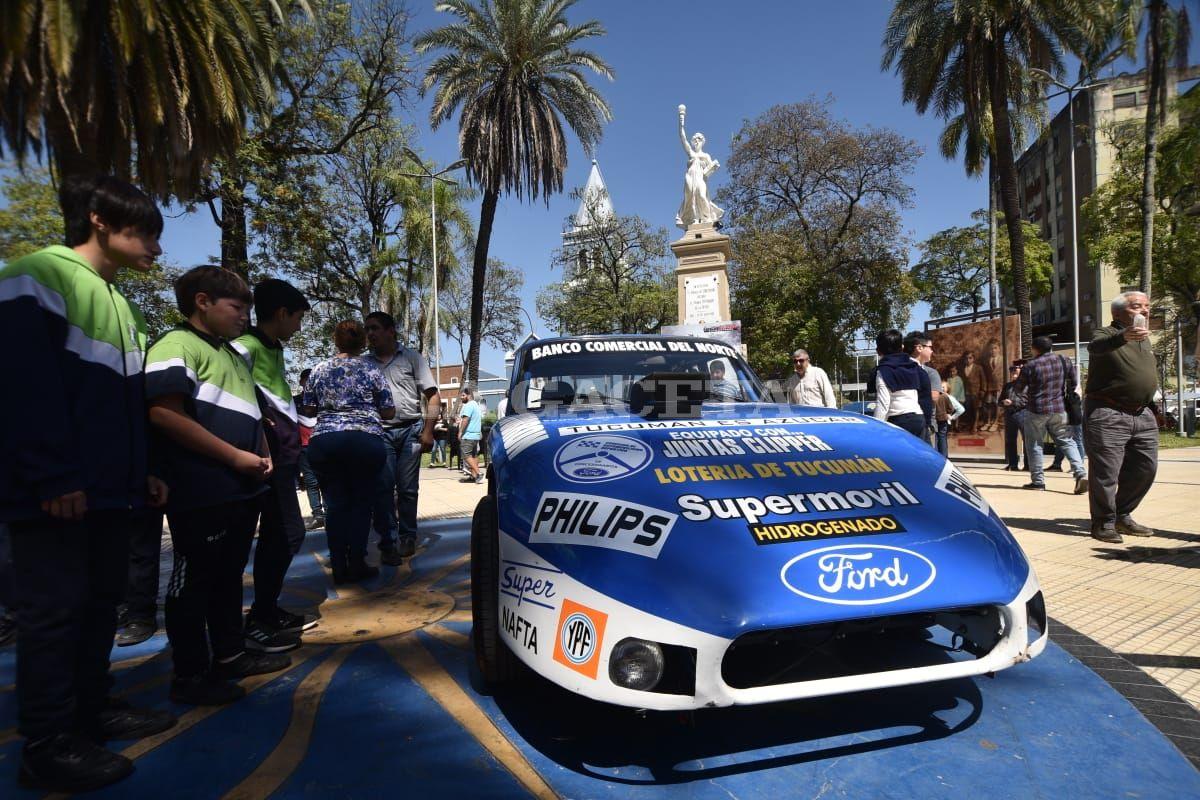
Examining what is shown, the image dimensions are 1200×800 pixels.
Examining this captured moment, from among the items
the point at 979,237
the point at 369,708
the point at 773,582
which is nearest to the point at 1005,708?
the point at 773,582

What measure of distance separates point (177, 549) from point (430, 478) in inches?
429

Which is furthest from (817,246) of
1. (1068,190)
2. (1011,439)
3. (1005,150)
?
(1068,190)

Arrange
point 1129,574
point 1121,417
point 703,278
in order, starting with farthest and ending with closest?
1. point 703,278
2. point 1121,417
3. point 1129,574

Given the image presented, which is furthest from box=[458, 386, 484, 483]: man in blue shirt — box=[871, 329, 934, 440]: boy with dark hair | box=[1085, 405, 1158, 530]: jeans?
box=[1085, 405, 1158, 530]: jeans

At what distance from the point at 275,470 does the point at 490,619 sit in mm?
1577

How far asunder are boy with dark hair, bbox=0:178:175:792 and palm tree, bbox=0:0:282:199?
6.79 meters

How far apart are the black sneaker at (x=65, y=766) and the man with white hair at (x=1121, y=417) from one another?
19.4ft

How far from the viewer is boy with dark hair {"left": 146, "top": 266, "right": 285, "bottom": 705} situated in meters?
2.36

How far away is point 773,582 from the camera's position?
1807 mm

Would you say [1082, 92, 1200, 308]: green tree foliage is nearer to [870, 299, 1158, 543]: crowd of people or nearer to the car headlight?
[870, 299, 1158, 543]: crowd of people

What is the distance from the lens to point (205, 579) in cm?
251

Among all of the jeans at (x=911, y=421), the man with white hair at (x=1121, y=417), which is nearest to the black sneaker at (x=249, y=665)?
the jeans at (x=911, y=421)

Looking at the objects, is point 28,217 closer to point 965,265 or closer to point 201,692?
point 201,692

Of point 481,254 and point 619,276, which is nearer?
point 481,254
